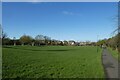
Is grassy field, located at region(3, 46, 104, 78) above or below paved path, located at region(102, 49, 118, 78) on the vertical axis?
above

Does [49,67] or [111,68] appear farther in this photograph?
[111,68]

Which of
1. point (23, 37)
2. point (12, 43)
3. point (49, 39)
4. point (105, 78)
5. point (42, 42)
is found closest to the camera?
point (105, 78)

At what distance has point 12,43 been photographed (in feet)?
385

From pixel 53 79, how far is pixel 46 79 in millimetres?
394

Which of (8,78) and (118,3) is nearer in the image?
(8,78)

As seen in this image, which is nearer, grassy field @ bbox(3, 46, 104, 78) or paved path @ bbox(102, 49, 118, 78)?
grassy field @ bbox(3, 46, 104, 78)

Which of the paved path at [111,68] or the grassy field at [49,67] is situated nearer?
the grassy field at [49,67]

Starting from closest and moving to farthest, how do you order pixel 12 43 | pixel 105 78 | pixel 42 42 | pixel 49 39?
pixel 105 78 < pixel 12 43 < pixel 42 42 < pixel 49 39

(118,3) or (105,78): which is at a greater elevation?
(118,3)

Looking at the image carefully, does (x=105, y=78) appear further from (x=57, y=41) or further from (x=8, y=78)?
(x=57, y=41)

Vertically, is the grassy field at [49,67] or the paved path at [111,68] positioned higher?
the grassy field at [49,67]

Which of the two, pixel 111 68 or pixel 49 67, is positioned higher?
pixel 49 67

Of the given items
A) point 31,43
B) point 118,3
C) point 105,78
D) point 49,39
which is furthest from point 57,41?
point 105,78

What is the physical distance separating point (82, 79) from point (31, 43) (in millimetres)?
130137
